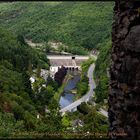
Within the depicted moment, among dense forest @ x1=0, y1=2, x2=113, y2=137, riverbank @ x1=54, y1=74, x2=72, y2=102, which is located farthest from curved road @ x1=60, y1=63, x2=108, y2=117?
riverbank @ x1=54, y1=74, x2=72, y2=102

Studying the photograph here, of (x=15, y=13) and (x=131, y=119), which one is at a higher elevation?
(x=131, y=119)

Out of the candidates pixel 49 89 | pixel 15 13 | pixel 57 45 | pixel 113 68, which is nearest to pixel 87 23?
pixel 57 45

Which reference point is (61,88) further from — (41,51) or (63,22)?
(63,22)

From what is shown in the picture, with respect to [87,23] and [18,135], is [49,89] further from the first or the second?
[87,23]

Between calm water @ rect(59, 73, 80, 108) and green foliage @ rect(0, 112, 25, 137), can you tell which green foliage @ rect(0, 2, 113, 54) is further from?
green foliage @ rect(0, 112, 25, 137)

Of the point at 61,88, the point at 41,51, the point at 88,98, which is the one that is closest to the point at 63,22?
the point at 41,51
